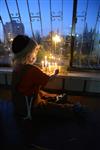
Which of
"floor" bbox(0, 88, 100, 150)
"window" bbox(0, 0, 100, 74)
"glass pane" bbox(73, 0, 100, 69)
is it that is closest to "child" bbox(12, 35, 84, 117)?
"floor" bbox(0, 88, 100, 150)

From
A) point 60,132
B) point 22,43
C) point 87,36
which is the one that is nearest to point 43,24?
point 87,36

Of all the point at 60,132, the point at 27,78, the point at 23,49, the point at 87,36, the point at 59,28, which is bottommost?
the point at 60,132

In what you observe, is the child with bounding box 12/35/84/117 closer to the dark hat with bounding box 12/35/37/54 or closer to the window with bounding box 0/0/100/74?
the dark hat with bounding box 12/35/37/54

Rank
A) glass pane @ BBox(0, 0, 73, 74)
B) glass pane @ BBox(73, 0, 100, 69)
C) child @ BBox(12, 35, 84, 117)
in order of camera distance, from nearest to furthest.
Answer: child @ BBox(12, 35, 84, 117) → glass pane @ BBox(73, 0, 100, 69) → glass pane @ BBox(0, 0, 73, 74)

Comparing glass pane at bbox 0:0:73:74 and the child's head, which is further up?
glass pane at bbox 0:0:73:74

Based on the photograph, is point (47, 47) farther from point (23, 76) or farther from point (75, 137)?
point (75, 137)

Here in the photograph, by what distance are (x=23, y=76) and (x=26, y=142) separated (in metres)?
0.69

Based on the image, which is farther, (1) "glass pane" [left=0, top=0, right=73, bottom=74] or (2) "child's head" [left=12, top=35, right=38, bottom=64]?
(1) "glass pane" [left=0, top=0, right=73, bottom=74]

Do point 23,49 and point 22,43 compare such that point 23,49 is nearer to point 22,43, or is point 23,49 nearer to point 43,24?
point 22,43

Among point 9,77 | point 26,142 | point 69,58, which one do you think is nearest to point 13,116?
point 26,142

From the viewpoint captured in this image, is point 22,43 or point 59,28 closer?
point 22,43

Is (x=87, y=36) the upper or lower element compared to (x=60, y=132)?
upper

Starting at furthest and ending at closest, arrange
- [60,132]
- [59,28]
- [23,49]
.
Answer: [59,28], [23,49], [60,132]

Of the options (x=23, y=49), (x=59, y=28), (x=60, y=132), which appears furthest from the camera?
(x=59, y=28)
